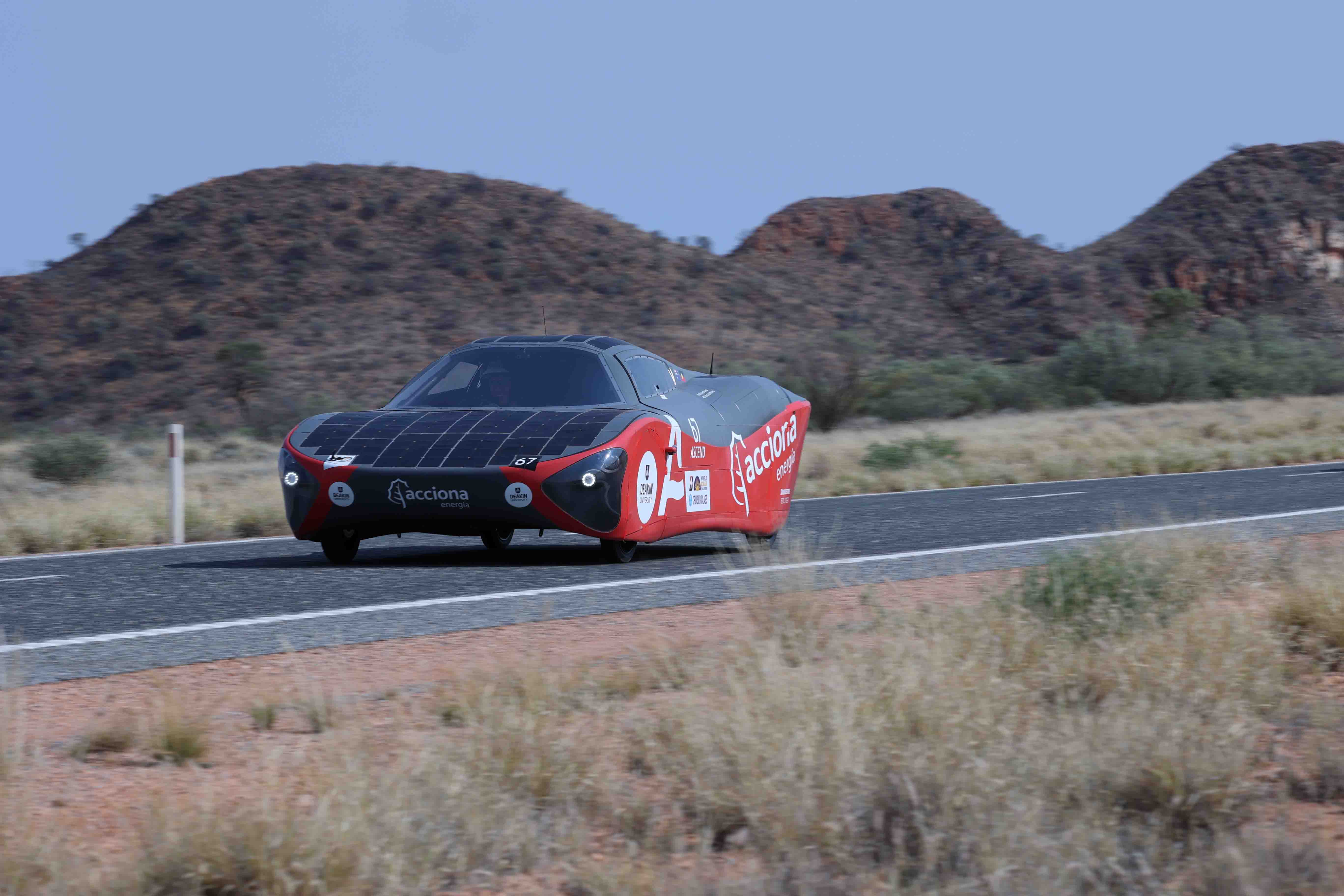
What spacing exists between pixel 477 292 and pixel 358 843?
2498 inches

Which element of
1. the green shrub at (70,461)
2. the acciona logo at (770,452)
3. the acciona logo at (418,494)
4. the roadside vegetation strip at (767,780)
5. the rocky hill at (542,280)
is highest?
the rocky hill at (542,280)

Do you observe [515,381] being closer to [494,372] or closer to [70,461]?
[494,372]

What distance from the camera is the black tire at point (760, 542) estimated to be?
11.8 m

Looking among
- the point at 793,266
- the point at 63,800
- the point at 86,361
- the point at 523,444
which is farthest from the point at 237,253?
the point at 63,800

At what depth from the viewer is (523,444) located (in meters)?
9.92

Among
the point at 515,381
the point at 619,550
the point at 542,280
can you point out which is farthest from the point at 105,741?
the point at 542,280

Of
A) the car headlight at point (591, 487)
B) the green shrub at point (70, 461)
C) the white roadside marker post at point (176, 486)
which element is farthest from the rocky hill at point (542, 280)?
the car headlight at point (591, 487)

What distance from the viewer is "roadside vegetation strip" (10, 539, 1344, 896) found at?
145 inches

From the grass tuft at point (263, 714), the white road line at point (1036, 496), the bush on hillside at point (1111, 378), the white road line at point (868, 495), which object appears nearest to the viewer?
the grass tuft at point (263, 714)

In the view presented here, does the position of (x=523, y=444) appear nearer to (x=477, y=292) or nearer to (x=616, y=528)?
(x=616, y=528)

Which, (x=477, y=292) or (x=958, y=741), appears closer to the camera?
(x=958, y=741)

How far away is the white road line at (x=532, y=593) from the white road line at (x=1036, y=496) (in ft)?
19.6

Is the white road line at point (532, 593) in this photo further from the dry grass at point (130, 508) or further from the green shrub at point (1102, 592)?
the dry grass at point (130, 508)

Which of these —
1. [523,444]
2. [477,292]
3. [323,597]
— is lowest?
[323,597]
